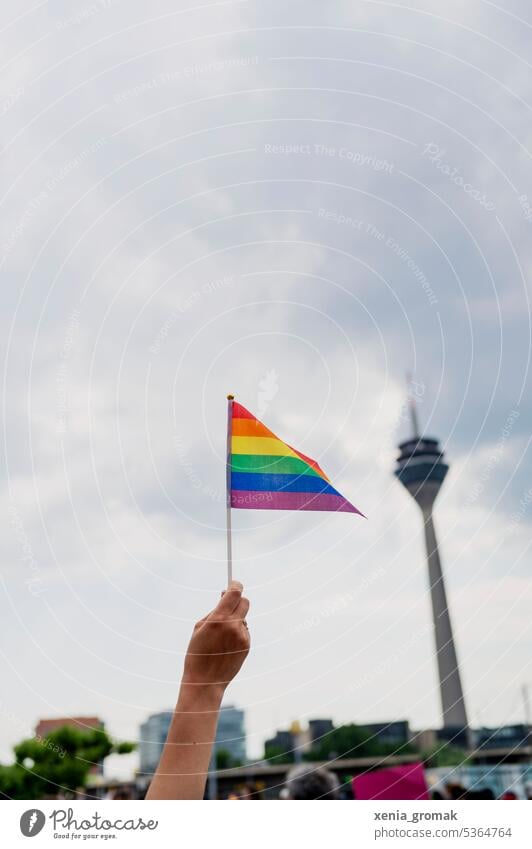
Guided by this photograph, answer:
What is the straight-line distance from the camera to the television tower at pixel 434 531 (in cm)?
11881

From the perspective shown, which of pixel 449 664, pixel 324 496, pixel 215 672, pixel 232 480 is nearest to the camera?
pixel 215 672

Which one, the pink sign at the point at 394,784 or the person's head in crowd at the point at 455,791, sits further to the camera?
the person's head in crowd at the point at 455,791

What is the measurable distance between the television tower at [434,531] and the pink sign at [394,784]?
104 meters

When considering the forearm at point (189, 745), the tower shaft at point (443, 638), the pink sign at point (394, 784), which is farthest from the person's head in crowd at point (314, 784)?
the tower shaft at point (443, 638)

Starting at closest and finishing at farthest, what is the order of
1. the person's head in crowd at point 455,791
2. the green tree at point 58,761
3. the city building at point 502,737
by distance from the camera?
the person's head in crowd at point 455,791, the green tree at point 58,761, the city building at point 502,737

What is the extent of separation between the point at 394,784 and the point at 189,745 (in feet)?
17.5

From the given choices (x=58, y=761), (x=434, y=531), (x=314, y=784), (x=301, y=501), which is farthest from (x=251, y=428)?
(x=434, y=531)

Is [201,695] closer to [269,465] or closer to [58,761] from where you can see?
[269,465]
